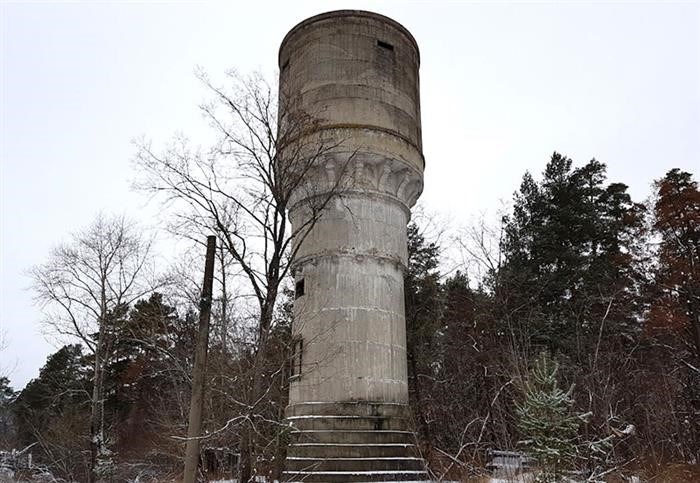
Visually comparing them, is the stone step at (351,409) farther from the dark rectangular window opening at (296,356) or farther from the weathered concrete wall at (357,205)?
the dark rectangular window opening at (296,356)

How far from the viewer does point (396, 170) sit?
14.0 metres

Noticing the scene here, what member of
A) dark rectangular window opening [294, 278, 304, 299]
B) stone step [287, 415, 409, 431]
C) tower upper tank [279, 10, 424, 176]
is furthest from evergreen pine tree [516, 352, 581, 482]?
tower upper tank [279, 10, 424, 176]

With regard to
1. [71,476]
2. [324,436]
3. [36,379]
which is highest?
[36,379]

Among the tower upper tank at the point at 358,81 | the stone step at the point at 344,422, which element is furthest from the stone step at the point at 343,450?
the tower upper tank at the point at 358,81

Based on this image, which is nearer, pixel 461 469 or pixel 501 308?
pixel 461 469

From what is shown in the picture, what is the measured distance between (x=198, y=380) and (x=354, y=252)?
561cm

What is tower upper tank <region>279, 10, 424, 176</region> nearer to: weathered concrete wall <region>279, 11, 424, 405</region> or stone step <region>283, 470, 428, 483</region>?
weathered concrete wall <region>279, 11, 424, 405</region>

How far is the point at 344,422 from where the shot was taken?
11.9 metres

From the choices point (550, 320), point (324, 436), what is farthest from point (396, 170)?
point (550, 320)

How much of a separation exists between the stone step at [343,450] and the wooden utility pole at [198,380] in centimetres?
371

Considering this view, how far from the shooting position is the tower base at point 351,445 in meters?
11.3

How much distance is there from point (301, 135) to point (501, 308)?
44.7 feet

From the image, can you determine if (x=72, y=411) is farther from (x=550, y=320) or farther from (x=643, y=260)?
(x=643, y=260)

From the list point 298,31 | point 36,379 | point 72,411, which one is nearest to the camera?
point 298,31
